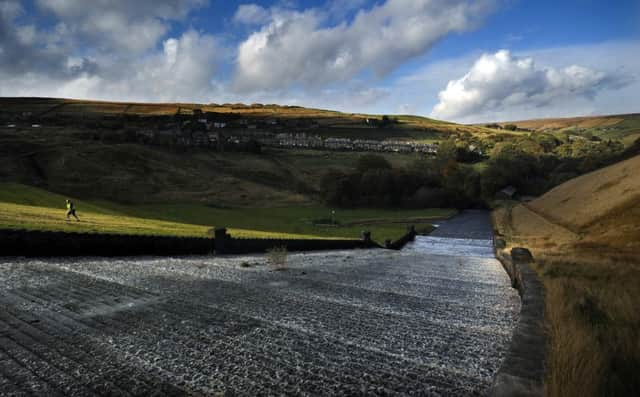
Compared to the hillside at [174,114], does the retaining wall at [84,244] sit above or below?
below

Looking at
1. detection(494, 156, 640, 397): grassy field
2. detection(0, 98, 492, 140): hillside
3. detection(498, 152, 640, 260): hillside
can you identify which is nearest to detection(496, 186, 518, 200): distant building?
detection(498, 152, 640, 260): hillside

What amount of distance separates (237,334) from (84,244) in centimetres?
945

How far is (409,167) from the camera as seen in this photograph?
313 ft

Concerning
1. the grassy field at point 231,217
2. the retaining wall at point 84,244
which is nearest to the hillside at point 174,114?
the grassy field at point 231,217

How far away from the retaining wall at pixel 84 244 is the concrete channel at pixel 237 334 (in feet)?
3.64

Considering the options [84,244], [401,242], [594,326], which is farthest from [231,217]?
[594,326]

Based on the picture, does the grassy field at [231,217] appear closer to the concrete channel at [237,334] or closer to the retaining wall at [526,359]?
the concrete channel at [237,334]

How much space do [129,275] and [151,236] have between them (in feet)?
15.9

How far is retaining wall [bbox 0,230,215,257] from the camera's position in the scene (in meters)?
11.8

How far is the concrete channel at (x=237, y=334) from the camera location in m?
4.44

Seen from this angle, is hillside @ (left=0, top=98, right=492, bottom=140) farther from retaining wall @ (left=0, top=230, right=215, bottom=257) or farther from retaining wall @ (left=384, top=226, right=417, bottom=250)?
retaining wall @ (left=0, top=230, right=215, bottom=257)

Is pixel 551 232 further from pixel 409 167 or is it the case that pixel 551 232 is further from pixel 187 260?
pixel 409 167

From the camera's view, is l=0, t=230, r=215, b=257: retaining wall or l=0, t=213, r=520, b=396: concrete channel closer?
l=0, t=213, r=520, b=396: concrete channel

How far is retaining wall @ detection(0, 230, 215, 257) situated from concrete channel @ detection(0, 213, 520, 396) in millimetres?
1111
